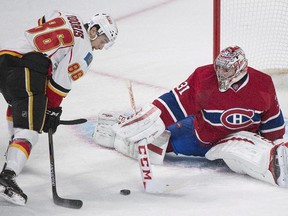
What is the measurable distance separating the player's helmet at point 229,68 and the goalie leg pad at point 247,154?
233 millimetres

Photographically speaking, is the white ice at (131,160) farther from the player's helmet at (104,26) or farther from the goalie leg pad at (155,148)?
the player's helmet at (104,26)

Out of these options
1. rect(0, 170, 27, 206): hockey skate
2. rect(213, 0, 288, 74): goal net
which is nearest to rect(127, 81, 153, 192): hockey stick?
rect(0, 170, 27, 206): hockey skate

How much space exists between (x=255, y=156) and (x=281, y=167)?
13 centimetres

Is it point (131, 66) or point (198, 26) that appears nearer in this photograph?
point (131, 66)

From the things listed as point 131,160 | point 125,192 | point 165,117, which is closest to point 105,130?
point 131,160

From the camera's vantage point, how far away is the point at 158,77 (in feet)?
15.4

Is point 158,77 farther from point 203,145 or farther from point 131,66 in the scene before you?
point 203,145

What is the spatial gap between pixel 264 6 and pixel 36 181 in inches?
112

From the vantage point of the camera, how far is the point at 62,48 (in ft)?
10.0

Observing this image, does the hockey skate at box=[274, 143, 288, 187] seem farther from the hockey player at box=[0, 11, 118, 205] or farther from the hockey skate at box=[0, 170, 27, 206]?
the hockey skate at box=[0, 170, 27, 206]

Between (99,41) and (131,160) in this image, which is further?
(131,160)

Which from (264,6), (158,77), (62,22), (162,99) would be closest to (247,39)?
(264,6)

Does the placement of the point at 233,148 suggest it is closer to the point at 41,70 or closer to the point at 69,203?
the point at 69,203

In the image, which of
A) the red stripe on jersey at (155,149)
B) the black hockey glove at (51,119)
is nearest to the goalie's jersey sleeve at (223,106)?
the red stripe on jersey at (155,149)
